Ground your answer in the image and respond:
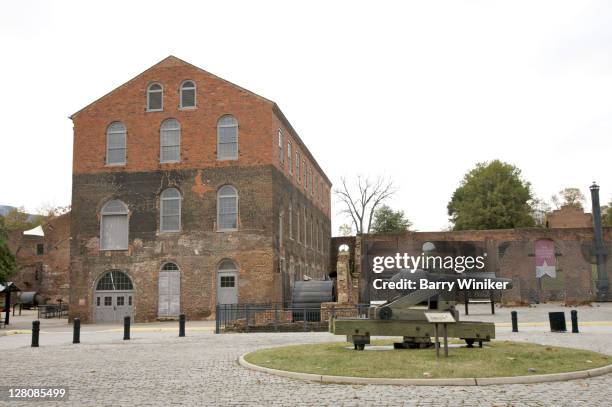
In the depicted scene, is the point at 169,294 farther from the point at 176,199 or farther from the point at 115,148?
the point at 115,148

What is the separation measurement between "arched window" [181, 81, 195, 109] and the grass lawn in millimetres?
22180

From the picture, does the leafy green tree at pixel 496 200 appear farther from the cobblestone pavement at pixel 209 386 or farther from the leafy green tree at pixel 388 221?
the cobblestone pavement at pixel 209 386

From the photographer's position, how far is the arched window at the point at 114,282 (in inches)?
1305

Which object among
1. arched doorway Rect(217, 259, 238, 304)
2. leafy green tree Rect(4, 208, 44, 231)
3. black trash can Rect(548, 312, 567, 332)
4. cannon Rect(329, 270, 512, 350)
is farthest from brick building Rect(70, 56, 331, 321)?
leafy green tree Rect(4, 208, 44, 231)

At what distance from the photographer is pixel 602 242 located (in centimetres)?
4500

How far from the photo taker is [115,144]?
34656mm

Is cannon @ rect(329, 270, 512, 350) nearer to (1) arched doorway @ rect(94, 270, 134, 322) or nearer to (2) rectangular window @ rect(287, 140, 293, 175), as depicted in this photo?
(1) arched doorway @ rect(94, 270, 134, 322)

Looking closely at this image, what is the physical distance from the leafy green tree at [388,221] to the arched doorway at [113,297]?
129 feet

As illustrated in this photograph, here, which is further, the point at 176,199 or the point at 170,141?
the point at 170,141

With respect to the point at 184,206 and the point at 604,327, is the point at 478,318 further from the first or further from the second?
the point at 184,206

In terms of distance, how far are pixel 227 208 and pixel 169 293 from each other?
528 cm

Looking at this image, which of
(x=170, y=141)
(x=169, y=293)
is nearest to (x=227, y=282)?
(x=169, y=293)

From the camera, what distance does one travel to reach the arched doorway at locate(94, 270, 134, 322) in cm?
3291

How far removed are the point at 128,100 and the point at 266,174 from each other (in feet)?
29.7
